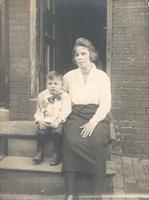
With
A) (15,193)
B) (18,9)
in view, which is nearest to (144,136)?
(15,193)

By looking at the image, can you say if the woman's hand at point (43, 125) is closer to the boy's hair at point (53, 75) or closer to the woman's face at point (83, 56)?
the boy's hair at point (53, 75)

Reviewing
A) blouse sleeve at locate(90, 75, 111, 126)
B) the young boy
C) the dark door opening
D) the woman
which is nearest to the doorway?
the dark door opening

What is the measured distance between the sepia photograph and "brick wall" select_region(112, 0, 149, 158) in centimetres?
1

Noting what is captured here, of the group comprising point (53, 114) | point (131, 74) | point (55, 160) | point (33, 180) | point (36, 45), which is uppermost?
point (36, 45)

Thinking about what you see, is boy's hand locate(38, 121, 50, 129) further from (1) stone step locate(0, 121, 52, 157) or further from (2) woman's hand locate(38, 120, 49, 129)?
(1) stone step locate(0, 121, 52, 157)

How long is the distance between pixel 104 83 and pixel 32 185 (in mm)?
1134

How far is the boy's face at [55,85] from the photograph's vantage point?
3843 mm

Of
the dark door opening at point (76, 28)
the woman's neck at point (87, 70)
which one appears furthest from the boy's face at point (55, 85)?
the dark door opening at point (76, 28)

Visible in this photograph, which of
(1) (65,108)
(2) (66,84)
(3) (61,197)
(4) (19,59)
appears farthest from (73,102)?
(4) (19,59)

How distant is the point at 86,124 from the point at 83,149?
0.70 feet

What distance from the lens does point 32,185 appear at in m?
3.94

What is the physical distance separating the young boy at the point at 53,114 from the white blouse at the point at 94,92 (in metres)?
0.11

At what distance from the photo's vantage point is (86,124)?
3695 mm

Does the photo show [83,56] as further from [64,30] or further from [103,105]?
[64,30]
